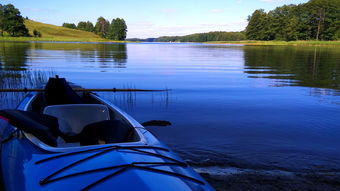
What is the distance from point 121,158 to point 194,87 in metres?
12.1

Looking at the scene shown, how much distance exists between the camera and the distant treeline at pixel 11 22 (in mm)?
107750

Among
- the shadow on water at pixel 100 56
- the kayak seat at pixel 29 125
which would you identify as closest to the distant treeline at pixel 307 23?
the shadow on water at pixel 100 56

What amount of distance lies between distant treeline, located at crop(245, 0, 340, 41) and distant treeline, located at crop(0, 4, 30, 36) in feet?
342

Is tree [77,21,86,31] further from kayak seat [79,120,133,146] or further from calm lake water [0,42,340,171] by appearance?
kayak seat [79,120,133,146]

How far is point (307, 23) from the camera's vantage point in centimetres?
10444

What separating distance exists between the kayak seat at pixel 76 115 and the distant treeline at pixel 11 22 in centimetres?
12142

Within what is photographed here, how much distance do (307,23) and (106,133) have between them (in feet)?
386

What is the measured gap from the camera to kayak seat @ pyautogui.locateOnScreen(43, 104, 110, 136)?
17.3ft

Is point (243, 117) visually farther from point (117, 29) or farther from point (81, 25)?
point (81, 25)

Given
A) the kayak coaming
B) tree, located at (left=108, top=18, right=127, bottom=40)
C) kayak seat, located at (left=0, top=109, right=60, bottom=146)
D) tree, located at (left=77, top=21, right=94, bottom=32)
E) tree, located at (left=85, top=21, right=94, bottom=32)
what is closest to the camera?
the kayak coaming

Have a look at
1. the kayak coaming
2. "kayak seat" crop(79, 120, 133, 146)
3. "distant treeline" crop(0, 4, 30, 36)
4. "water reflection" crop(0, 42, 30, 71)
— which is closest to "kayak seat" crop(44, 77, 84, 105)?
"kayak seat" crop(79, 120, 133, 146)

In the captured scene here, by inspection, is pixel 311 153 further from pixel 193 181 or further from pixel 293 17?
pixel 293 17

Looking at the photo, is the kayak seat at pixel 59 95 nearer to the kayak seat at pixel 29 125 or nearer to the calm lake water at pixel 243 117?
the kayak seat at pixel 29 125

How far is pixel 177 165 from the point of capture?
3.27 m
